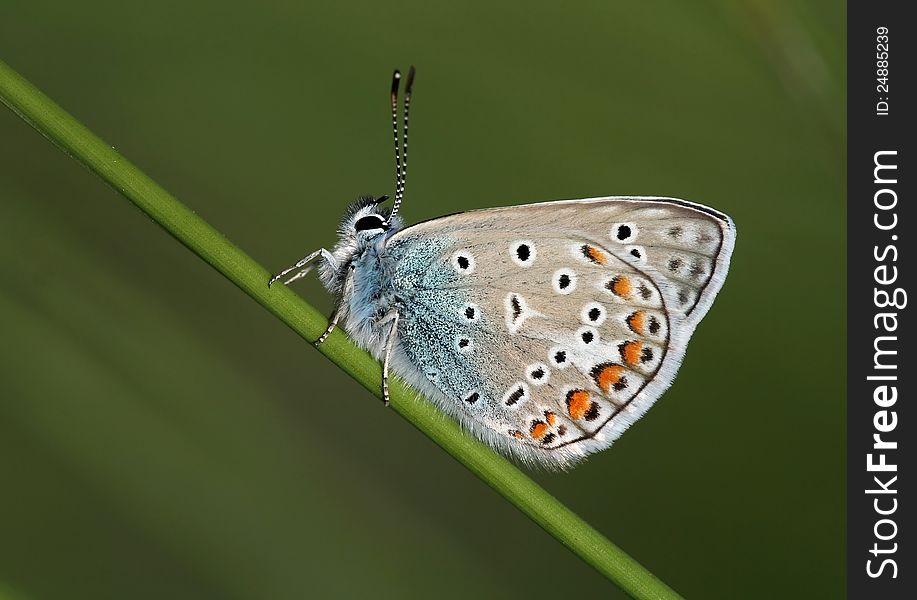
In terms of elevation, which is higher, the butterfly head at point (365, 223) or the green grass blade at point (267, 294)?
the butterfly head at point (365, 223)

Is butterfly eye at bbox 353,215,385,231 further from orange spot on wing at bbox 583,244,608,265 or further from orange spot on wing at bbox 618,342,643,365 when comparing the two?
orange spot on wing at bbox 618,342,643,365

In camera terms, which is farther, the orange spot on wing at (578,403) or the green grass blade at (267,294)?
the orange spot on wing at (578,403)

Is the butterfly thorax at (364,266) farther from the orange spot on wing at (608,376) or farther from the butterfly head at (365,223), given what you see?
the orange spot on wing at (608,376)

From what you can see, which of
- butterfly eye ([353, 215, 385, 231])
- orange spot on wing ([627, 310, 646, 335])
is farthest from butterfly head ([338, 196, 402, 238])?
orange spot on wing ([627, 310, 646, 335])

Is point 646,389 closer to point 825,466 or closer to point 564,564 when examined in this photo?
point 564,564

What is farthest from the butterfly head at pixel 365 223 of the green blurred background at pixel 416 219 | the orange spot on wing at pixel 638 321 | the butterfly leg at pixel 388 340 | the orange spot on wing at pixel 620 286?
the orange spot on wing at pixel 638 321

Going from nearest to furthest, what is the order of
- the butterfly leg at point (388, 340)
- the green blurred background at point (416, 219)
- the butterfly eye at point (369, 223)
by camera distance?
the butterfly leg at point (388, 340), the green blurred background at point (416, 219), the butterfly eye at point (369, 223)

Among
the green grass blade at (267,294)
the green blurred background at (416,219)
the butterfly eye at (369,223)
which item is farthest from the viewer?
the butterfly eye at (369,223)
